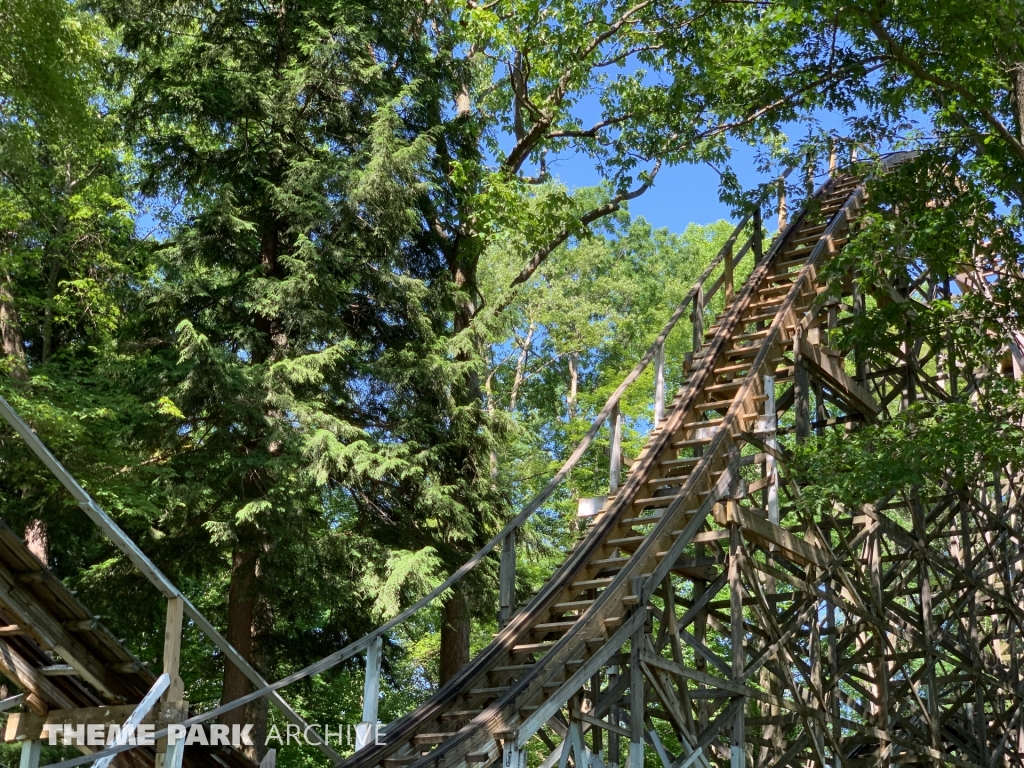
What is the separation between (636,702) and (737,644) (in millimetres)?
1436

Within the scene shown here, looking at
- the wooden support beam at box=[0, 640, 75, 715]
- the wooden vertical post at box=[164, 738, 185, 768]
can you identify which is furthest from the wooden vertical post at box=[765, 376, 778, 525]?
the wooden support beam at box=[0, 640, 75, 715]

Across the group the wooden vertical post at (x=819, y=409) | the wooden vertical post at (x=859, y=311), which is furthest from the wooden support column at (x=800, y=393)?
the wooden vertical post at (x=819, y=409)

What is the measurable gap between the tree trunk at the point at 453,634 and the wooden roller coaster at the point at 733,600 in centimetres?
163

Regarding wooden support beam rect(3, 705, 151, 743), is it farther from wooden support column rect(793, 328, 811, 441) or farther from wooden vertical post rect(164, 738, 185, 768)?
wooden support column rect(793, 328, 811, 441)

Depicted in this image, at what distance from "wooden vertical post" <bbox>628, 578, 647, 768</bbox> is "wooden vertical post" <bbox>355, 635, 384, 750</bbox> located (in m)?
1.79

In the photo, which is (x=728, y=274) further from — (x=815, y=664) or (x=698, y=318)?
(x=815, y=664)

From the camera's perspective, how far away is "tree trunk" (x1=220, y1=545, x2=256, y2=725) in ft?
38.8

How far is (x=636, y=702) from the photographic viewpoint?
770cm

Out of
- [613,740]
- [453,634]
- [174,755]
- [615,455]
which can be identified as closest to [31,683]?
[174,755]

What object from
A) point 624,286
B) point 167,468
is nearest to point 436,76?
point 167,468

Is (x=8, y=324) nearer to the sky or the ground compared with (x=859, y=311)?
nearer to the sky

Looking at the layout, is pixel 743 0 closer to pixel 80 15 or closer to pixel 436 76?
pixel 436 76

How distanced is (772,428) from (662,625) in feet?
6.47

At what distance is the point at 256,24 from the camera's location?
564 inches
